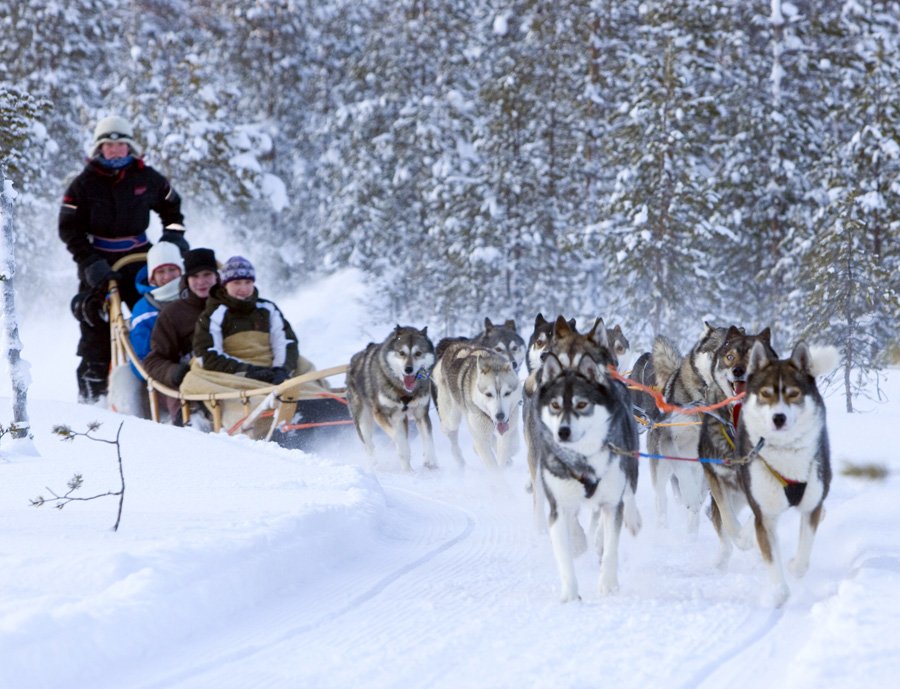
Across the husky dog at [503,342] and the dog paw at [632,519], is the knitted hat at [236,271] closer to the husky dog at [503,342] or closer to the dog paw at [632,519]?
the husky dog at [503,342]

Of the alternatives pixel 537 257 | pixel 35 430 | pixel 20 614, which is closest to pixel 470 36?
pixel 537 257

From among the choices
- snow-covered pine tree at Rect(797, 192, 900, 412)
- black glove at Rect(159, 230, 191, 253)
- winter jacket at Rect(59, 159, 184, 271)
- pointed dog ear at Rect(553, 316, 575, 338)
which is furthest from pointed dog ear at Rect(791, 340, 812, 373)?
snow-covered pine tree at Rect(797, 192, 900, 412)

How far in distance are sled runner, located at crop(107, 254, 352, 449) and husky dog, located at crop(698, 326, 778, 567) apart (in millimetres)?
3107

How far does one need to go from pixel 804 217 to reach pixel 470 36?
29.4 feet

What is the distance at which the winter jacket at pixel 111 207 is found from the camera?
6809 millimetres

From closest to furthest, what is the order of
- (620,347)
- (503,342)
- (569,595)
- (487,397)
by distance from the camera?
(569,595) < (487,397) < (620,347) < (503,342)

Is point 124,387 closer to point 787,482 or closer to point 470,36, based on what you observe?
point 787,482

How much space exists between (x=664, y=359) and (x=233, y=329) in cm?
331

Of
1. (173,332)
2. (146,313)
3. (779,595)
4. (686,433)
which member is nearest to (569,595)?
(779,595)

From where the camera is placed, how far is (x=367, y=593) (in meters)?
2.93

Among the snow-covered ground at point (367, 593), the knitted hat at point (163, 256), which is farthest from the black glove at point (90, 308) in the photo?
the snow-covered ground at point (367, 593)

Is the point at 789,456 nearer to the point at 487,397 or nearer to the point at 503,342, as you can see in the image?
the point at 487,397

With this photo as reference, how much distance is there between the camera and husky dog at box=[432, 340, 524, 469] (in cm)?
554

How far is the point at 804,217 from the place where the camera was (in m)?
14.0
